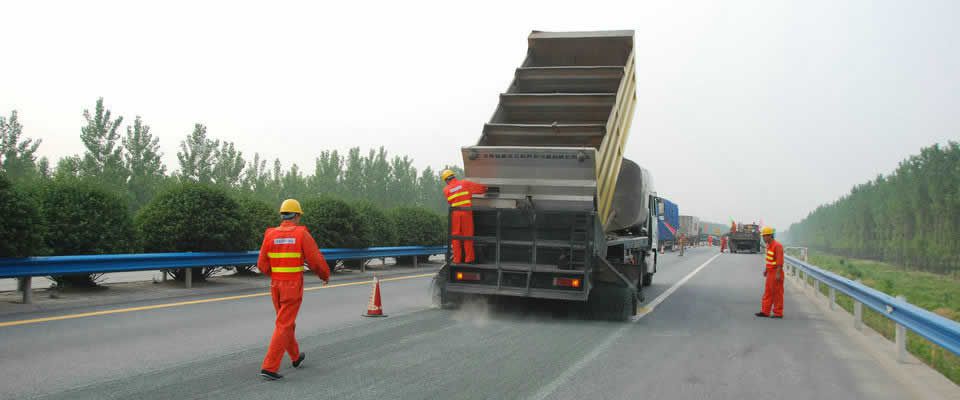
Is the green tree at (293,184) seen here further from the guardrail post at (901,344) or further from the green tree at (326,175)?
the guardrail post at (901,344)

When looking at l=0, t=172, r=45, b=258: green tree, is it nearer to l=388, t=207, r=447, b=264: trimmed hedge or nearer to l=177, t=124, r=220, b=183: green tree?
l=388, t=207, r=447, b=264: trimmed hedge

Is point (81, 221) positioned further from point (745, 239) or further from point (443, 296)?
point (745, 239)

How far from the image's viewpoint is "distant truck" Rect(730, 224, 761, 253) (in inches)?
2040

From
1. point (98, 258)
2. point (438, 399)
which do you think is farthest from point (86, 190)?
point (438, 399)

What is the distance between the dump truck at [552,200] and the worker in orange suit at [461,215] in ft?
0.36

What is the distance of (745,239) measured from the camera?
51.9m

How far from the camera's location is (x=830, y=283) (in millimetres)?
13719

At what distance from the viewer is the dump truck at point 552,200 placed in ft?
35.4

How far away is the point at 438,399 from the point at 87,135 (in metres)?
54.5

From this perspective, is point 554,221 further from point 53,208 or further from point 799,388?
point 53,208

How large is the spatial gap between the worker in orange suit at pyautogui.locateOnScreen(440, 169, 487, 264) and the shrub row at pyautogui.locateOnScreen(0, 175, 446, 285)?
598 centimetres

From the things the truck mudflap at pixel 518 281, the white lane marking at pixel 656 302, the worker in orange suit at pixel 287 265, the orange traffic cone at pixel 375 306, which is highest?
the worker in orange suit at pixel 287 265

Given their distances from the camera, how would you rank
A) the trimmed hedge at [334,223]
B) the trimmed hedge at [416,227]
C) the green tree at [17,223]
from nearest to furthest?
1. the green tree at [17,223]
2. the trimmed hedge at [334,223]
3. the trimmed hedge at [416,227]

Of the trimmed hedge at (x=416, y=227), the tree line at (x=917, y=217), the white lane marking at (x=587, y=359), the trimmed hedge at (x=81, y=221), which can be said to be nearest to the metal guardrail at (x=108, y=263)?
the trimmed hedge at (x=81, y=221)
